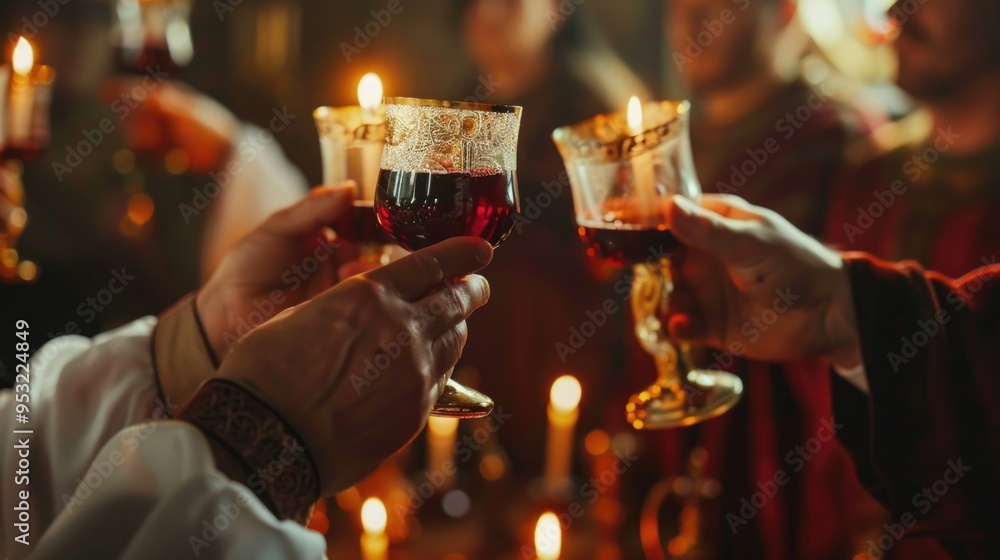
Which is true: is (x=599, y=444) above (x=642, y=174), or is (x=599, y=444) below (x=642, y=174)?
below

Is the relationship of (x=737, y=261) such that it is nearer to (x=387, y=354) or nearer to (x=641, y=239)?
(x=641, y=239)

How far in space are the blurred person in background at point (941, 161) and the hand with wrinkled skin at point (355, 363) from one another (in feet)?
6.68

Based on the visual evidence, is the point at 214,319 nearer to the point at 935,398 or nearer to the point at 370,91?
the point at 370,91

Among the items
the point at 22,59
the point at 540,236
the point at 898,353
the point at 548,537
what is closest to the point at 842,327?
the point at 898,353

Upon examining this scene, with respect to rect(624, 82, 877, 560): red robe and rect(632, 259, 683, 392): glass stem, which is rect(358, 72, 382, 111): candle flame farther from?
rect(624, 82, 877, 560): red robe

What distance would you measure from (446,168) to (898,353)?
3.04ft

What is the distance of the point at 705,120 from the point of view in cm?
360

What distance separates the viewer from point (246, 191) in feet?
13.1

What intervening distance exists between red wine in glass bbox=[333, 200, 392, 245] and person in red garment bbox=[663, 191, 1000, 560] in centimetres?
58

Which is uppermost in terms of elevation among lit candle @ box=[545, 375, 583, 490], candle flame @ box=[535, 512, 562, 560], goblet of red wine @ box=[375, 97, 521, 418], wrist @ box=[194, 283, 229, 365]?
goblet of red wine @ box=[375, 97, 521, 418]

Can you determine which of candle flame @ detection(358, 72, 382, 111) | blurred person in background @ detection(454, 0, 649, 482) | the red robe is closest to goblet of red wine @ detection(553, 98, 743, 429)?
candle flame @ detection(358, 72, 382, 111)

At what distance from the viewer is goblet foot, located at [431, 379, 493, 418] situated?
1.36 m

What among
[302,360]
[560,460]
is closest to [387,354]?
[302,360]

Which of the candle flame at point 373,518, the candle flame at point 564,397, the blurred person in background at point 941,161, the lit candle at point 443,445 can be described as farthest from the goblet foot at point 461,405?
the blurred person in background at point 941,161
